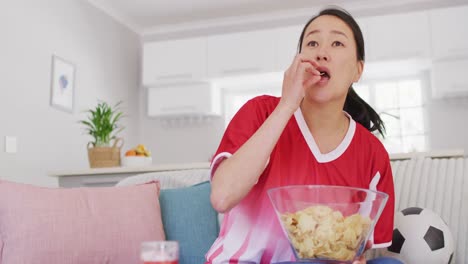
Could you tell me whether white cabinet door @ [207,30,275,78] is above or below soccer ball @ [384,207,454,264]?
above

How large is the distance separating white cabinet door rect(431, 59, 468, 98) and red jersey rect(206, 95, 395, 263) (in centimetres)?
365

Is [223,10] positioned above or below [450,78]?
above

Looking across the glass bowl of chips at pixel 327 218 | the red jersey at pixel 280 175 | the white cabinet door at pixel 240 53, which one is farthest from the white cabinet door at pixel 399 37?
the glass bowl of chips at pixel 327 218

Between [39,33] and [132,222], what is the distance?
A: 294 cm

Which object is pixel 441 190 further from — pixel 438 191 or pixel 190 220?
pixel 190 220

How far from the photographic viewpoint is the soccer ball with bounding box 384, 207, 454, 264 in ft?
4.89

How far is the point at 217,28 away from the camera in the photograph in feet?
19.0

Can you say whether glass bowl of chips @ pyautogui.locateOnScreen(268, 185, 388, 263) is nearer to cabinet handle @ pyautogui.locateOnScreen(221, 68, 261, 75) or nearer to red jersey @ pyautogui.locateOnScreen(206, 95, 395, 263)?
red jersey @ pyautogui.locateOnScreen(206, 95, 395, 263)

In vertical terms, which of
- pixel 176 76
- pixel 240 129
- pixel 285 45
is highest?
pixel 285 45

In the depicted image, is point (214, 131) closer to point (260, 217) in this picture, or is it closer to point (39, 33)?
point (39, 33)

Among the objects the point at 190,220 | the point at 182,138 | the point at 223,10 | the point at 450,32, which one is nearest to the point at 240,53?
the point at 223,10

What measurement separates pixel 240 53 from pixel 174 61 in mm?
730

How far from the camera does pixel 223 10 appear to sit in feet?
18.0

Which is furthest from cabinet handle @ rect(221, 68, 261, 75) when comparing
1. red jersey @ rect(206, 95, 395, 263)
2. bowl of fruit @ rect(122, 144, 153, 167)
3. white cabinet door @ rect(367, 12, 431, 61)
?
red jersey @ rect(206, 95, 395, 263)
